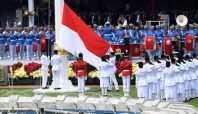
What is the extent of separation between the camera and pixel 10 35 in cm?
3609

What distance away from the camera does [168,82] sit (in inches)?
882

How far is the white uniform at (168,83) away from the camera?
879 inches

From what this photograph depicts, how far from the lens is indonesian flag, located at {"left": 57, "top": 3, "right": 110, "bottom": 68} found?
25.2 meters

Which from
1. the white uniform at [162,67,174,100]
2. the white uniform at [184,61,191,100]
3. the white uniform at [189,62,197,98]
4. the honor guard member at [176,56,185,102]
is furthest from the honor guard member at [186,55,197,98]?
the white uniform at [162,67,174,100]

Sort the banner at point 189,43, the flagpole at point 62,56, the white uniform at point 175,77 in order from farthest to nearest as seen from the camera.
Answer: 1. the banner at point 189,43
2. the flagpole at point 62,56
3. the white uniform at point 175,77

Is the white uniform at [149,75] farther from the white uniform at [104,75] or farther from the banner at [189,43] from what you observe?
the banner at [189,43]

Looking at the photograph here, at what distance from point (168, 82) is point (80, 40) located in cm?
422

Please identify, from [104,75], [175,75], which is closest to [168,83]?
[175,75]

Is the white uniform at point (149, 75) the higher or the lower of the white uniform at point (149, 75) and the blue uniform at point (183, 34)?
the lower

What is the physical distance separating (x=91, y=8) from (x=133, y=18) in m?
7.40

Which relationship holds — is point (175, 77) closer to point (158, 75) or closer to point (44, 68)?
point (158, 75)

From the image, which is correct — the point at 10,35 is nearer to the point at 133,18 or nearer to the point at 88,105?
the point at 133,18

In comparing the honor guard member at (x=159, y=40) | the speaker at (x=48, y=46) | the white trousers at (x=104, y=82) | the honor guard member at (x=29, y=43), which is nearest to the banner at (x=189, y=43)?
the honor guard member at (x=159, y=40)

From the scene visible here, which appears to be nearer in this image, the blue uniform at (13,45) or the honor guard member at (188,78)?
the honor guard member at (188,78)
